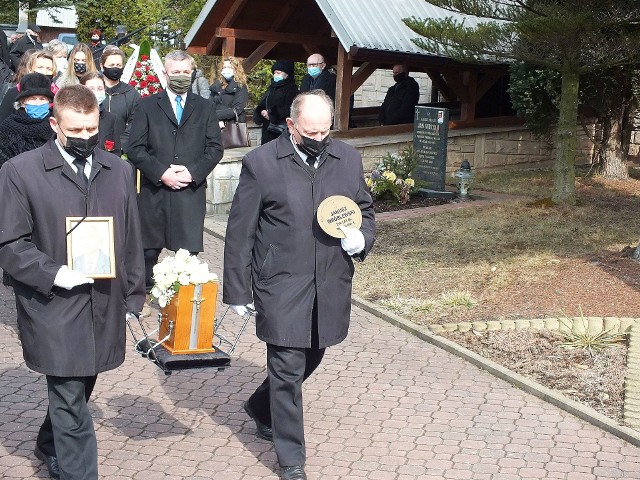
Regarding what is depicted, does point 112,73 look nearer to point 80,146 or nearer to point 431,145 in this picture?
point 80,146

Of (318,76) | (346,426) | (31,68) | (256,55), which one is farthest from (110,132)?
(256,55)


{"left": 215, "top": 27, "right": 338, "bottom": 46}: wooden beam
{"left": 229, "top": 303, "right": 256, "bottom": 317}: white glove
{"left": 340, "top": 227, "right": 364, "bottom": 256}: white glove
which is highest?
{"left": 215, "top": 27, "right": 338, "bottom": 46}: wooden beam

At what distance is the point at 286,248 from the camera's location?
537cm

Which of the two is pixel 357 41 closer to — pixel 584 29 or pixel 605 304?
pixel 584 29

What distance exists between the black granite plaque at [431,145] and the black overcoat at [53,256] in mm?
10040

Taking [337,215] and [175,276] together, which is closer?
[337,215]

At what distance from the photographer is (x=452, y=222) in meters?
12.5

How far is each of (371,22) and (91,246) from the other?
11.6 metres

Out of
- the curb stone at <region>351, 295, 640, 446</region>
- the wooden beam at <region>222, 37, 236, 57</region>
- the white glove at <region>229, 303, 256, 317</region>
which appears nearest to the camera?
the white glove at <region>229, 303, 256, 317</region>

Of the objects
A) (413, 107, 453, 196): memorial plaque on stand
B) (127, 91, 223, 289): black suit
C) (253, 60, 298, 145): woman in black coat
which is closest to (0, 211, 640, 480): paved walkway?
(127, 91, 223, 289): black suit

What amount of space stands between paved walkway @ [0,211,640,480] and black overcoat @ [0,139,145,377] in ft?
2.97

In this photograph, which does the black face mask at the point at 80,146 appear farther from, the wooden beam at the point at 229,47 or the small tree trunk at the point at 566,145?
the wooden beam at the point at 229,47

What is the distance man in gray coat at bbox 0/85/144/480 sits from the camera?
4801 mm

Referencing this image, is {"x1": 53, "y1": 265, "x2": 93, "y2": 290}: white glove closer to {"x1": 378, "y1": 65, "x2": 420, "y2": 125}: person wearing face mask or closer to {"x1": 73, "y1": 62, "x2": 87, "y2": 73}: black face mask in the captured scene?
{"x1": 73, "y1": 62, "x2": 87, "y2": 73}: black face mask
